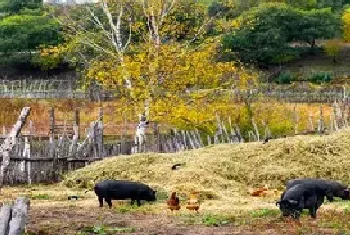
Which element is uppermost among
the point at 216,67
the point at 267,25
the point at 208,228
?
the point at 267,25

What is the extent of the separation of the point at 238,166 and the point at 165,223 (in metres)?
6.03

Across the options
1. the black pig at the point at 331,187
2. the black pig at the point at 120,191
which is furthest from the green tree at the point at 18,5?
the black pig at the point at 331,187

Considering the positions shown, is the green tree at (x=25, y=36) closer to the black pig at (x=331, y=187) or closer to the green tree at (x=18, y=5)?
the green tree at (x=18, y=5)

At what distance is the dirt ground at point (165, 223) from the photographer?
10.6 m

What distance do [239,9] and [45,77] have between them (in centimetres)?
1725

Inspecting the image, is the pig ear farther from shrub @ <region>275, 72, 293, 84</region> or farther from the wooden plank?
shrub @ <region>275, 72, 293, 84</region>

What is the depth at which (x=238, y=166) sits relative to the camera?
17344 mm

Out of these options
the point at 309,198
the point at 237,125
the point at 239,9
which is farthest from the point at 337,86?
the point at 309,198

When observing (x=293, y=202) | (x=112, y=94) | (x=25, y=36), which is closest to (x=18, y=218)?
(x=293, y=202)

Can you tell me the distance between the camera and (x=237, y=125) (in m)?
24.5

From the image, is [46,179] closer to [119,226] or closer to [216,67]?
[216,67]

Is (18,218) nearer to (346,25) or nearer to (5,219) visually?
(5,219)

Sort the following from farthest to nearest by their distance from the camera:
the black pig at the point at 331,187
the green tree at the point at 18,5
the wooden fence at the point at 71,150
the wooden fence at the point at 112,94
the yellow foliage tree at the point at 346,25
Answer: the green tree at the point at 18,5, the yellow foliage tree at the point at 346,25, the wooden fence at the point at 112,94, the wooden fence at the point at 71,150, the black pig at the point at 331,187

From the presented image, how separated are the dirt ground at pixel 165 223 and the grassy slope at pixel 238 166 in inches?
135
